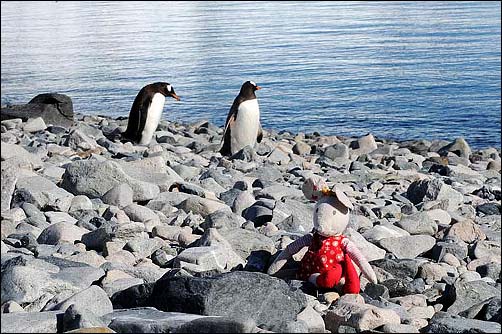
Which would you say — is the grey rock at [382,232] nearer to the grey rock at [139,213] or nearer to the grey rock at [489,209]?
the grey rock at [139,213]

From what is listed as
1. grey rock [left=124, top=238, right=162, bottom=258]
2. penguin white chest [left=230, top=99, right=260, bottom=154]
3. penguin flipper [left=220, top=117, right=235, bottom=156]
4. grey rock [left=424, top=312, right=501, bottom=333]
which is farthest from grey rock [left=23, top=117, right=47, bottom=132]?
grey rock [left=424, top=312, right=501, bottom=333]

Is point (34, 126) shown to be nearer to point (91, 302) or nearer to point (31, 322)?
point (91, 302)

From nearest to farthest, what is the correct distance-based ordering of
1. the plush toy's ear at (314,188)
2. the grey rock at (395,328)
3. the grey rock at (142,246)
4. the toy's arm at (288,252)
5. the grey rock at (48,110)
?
the grey rock at (395,328)
the toy's arm at (288,252)
the plush toy's ear at (314,188)
the grey rock at (142,246)
the grey rock at (48,110)

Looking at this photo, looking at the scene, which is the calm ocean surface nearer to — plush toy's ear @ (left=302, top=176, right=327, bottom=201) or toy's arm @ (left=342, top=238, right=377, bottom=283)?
plush toy's ear @ (left=302, top=176, right=327, bottom=201)

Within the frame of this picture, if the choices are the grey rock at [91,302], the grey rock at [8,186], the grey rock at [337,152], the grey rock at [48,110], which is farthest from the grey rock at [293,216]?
the grey rock at [48,110]

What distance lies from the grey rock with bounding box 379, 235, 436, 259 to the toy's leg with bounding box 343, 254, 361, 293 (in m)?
0.88

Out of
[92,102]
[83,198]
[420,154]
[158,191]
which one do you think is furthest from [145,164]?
[92,102]

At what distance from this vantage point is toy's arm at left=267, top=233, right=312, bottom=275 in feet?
13.0

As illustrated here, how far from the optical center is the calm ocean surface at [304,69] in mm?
15711

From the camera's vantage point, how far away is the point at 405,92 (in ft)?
60.5

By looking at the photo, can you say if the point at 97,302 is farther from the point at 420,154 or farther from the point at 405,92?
the point at 405,92

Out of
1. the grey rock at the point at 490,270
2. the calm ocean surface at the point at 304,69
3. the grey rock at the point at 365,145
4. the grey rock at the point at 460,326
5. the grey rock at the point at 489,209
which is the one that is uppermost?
the grey rock at the point at 460,326

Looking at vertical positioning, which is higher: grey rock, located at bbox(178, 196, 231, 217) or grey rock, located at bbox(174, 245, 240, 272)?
grey rock, located at bbox(174, 245, 240, 272)

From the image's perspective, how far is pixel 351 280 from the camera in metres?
3.70
